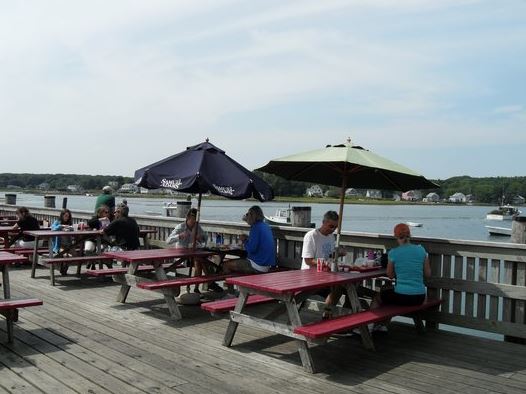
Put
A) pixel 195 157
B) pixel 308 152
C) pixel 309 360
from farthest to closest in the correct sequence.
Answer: pixel 195 157, pixel 308 152, pixel 309 360

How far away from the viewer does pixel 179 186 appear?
6977mm

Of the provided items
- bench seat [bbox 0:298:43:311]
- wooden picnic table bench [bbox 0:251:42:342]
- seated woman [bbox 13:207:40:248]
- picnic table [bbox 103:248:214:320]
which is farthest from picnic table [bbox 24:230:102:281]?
bench seat [bbox 0:298:43:311]

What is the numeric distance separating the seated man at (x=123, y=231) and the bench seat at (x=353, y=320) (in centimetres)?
476

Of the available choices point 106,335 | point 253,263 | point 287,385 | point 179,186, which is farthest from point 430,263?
point 106,335

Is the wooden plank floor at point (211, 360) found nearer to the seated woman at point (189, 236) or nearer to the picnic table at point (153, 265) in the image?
the picnic table at point (153, 265)

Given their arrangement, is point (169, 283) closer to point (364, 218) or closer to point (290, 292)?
point (290, 292)

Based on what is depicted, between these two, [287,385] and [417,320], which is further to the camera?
[417,320]

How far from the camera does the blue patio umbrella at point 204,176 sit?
23.0 feet

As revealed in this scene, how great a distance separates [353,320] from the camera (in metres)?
5.11

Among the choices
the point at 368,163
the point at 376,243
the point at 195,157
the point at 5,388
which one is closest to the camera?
the point at 5,388

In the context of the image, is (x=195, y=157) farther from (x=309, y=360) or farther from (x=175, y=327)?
(x=309, y=360)

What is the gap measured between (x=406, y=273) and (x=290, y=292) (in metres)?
1.52

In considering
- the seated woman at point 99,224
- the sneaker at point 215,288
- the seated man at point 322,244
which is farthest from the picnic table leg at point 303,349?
the seated woman at point 99,224

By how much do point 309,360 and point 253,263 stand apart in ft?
8.91
